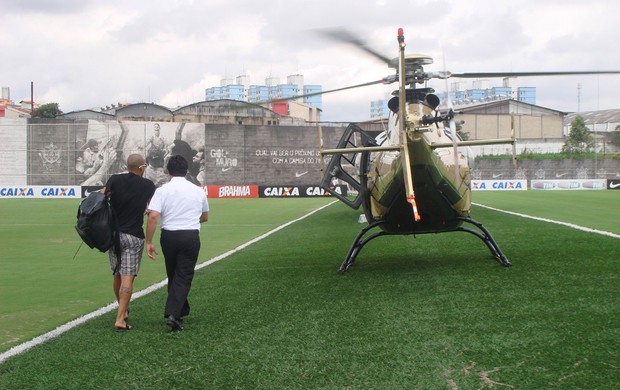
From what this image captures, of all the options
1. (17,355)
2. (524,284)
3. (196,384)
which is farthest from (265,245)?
(196,384)

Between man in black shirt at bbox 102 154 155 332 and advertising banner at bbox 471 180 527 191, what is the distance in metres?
56.0

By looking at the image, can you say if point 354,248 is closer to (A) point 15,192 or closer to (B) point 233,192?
(B) point 233,192

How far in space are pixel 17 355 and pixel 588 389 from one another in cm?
514

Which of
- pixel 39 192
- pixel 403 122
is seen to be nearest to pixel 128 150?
pixel 39 192

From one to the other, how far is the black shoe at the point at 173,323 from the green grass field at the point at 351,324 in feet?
0.47

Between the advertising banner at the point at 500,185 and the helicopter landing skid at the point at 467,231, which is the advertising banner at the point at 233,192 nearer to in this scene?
the advertising banner at the point at 500,185

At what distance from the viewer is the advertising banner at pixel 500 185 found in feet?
201

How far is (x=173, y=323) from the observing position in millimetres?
7215

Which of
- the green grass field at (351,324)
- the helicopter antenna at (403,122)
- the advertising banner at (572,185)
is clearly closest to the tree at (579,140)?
the advertising banner at (572,185)

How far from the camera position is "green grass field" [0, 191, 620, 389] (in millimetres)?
5418

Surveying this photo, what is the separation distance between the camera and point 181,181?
7723 millimetres

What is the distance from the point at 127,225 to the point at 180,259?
0.79m

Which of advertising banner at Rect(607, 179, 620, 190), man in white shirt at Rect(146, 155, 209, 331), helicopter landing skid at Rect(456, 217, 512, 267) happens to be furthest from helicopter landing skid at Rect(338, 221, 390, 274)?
advertising banner at Rect(607, 179, 620, 190)

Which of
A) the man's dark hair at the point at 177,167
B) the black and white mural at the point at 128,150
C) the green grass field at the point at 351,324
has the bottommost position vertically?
the green grass field at the point at 351,324
